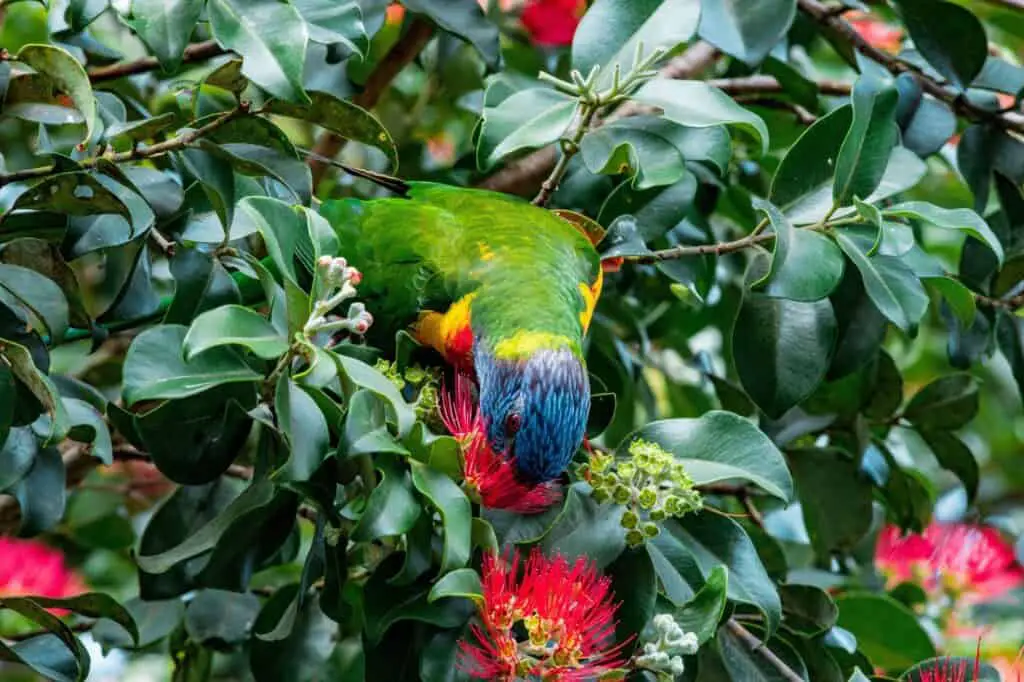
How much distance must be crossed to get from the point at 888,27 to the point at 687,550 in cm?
180

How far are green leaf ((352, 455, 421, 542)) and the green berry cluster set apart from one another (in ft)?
0.27

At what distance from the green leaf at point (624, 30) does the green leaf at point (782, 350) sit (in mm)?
308

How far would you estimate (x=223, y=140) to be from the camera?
4.20 feet

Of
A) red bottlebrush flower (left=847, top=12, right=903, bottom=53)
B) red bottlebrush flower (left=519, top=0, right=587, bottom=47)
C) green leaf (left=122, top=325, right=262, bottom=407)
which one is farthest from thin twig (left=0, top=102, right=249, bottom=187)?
red bottlebrush flower (left=847, top=12, right=903, bottom=53)

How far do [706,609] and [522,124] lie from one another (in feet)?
1.69

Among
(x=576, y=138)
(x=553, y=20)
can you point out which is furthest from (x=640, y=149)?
(x=553, y=20)

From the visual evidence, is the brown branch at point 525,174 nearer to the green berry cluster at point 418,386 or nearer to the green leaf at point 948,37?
the green leaf at point 948,37

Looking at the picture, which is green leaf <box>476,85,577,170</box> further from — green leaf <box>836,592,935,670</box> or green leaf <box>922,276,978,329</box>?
green leaf <box>836,592,935,670</box>

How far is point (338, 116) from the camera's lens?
1322 mm

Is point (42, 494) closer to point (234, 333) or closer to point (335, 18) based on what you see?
point (234, 333)

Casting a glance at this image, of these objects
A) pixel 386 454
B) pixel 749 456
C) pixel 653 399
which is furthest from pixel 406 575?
pixel 653 399

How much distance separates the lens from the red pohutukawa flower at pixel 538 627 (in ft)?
3.26

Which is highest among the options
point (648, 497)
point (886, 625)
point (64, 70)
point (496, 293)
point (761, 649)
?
point (64, 70)

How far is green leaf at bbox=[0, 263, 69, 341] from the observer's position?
1209 millimetres
